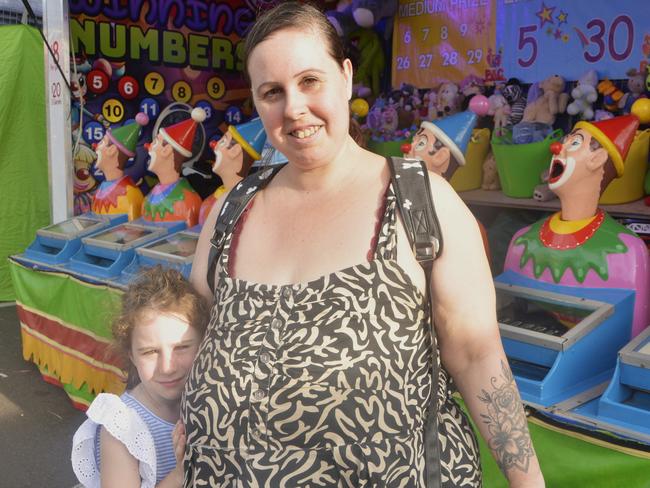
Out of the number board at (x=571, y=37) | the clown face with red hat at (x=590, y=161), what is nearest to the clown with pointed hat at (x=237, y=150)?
the number board at (x=571, y=37)

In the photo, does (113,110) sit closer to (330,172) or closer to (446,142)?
(446,142)

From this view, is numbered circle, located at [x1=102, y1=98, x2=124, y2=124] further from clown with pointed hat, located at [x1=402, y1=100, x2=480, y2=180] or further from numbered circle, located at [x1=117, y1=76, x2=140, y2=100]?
clown with pointed hat, located at [x1=402, y1=100, x2=480, y2=180]

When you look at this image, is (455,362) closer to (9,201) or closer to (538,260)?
(538,260)

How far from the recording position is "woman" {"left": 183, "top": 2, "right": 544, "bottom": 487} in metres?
1.23

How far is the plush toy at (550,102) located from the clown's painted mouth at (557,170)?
1.32 metres

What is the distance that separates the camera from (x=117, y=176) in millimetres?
4395

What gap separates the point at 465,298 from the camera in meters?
1.27

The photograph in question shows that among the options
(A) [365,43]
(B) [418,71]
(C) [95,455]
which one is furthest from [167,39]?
(C) [95,455]

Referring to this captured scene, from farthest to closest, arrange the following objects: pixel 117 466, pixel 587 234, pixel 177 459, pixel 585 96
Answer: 1. pixel 585 96
2. pixel 587 234
3. pixel 117 466
4. pixel 177 459

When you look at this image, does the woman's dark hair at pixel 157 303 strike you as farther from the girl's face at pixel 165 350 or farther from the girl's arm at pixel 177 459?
the girl's arm at pixel 177 459

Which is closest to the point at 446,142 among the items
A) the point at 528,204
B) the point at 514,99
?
the point at 528,204

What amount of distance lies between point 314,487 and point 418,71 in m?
3.71

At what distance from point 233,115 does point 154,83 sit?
586mm

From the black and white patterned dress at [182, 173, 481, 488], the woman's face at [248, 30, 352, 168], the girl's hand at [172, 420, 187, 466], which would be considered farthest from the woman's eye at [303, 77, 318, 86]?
the girl's hand at [172, 420, 187, 466]
